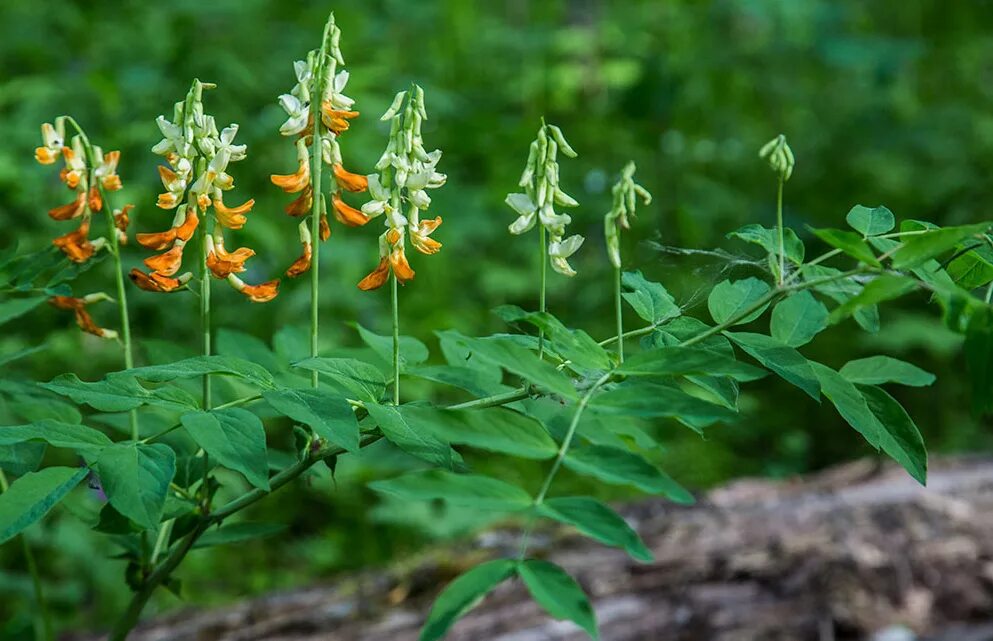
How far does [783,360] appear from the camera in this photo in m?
1.13

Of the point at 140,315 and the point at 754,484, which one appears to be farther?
the point at 140,315

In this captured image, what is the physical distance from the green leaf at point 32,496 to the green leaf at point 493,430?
15.6 inches

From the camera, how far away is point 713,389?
1.25 meters

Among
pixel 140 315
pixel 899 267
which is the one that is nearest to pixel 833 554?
pixel 899 267

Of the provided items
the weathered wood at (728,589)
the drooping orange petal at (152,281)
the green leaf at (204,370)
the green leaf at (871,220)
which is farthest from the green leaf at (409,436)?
the weathered wood at (728,589)

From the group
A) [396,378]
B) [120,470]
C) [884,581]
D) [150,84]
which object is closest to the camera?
[120,470]

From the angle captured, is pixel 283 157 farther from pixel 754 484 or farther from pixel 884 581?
pixel 884 581

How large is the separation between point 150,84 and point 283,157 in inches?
24.6

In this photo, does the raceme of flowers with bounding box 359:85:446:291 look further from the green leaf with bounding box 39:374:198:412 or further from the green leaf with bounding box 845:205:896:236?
the green leaf with bounding box 845:205:896:236

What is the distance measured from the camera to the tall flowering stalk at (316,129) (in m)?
1.22

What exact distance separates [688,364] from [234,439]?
49 cm

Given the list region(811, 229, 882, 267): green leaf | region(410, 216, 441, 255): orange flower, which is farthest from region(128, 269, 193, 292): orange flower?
region(811, 229, 882, 267): green leaf

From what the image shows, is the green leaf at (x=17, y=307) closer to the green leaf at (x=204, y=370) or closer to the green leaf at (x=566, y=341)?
the green leaf at (x=204, y=370)

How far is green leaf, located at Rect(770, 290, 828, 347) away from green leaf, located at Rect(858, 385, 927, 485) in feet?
0.36
